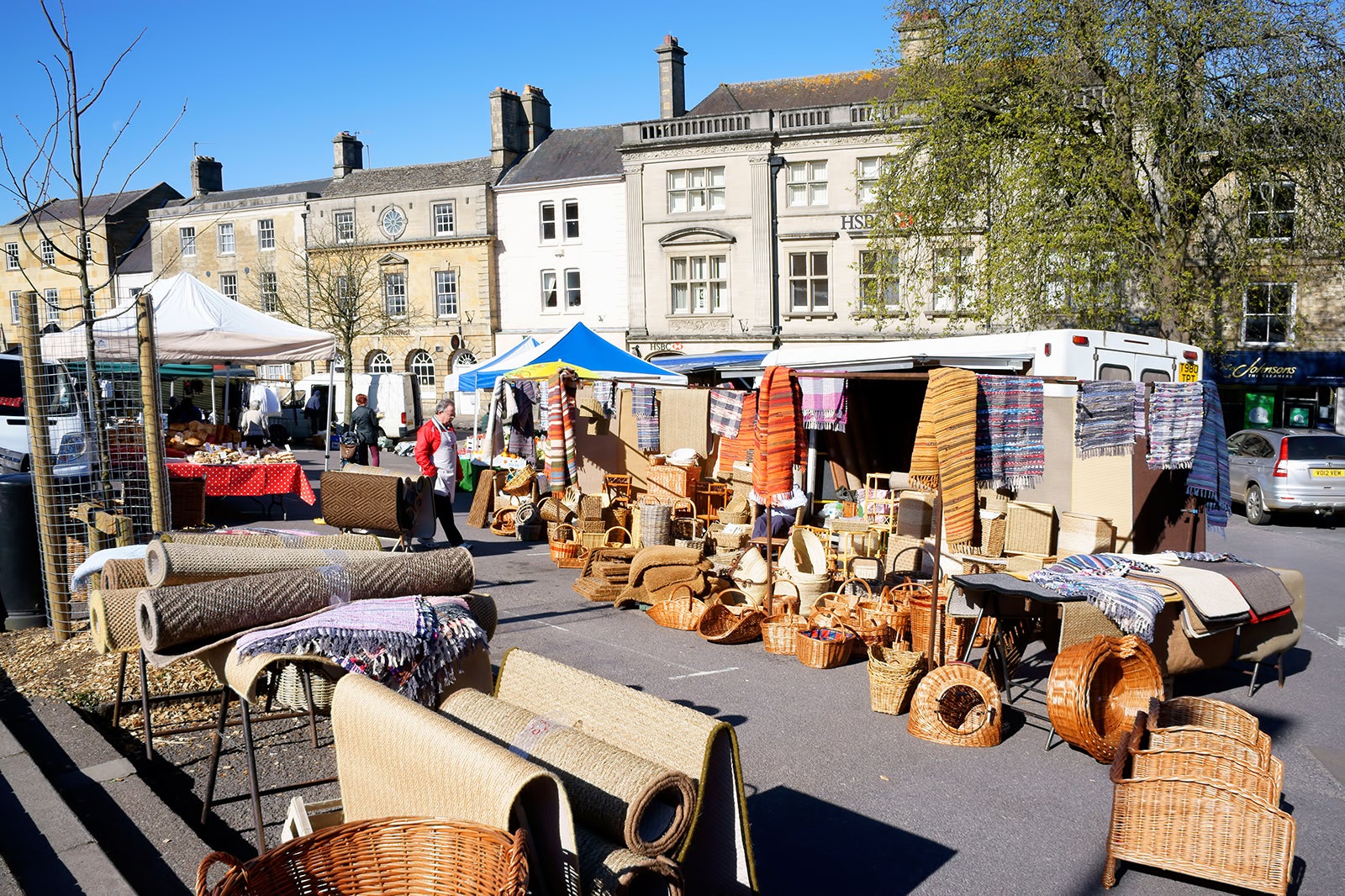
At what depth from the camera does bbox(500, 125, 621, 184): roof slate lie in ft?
116

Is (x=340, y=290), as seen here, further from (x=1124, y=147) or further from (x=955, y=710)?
(x=955, y=710)

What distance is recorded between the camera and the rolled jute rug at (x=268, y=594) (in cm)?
425

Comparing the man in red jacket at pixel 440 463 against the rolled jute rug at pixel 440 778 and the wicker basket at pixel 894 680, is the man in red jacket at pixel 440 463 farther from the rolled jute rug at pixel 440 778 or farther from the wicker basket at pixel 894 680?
the rolled jute rug at pixel 440 778

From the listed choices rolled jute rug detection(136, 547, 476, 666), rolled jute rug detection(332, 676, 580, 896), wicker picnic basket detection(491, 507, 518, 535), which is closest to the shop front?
wicker picnic basket detection(491, 507, 518, 535)

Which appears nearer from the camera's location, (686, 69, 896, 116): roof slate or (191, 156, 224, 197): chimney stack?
(686, 69, 896, 116): roof slate

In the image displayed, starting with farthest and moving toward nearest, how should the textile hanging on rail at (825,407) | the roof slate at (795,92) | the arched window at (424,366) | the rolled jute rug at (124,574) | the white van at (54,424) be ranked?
the arched window at (424,366), the roof slate at (795,92), the textile hanging on rail at (825,407), the white van at (54,424), the rolled jute rug at (124,574)

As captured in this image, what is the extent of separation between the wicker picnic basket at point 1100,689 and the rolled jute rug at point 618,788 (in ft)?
9.43

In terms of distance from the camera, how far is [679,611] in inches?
322

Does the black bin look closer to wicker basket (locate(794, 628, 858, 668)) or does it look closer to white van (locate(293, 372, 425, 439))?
wicker basket (locate(794, 628, 858, 668))

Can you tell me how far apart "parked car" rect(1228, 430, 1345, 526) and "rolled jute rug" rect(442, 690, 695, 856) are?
43.2ft

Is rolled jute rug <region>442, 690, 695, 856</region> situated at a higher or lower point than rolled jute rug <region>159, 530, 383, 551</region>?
lower

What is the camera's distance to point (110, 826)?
14.1ft

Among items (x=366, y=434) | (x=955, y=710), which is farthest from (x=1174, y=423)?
(x=366, y=434)

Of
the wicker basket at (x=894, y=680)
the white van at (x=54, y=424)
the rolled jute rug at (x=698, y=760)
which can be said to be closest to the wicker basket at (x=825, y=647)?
the wicker basket at (x=894, y=680)
